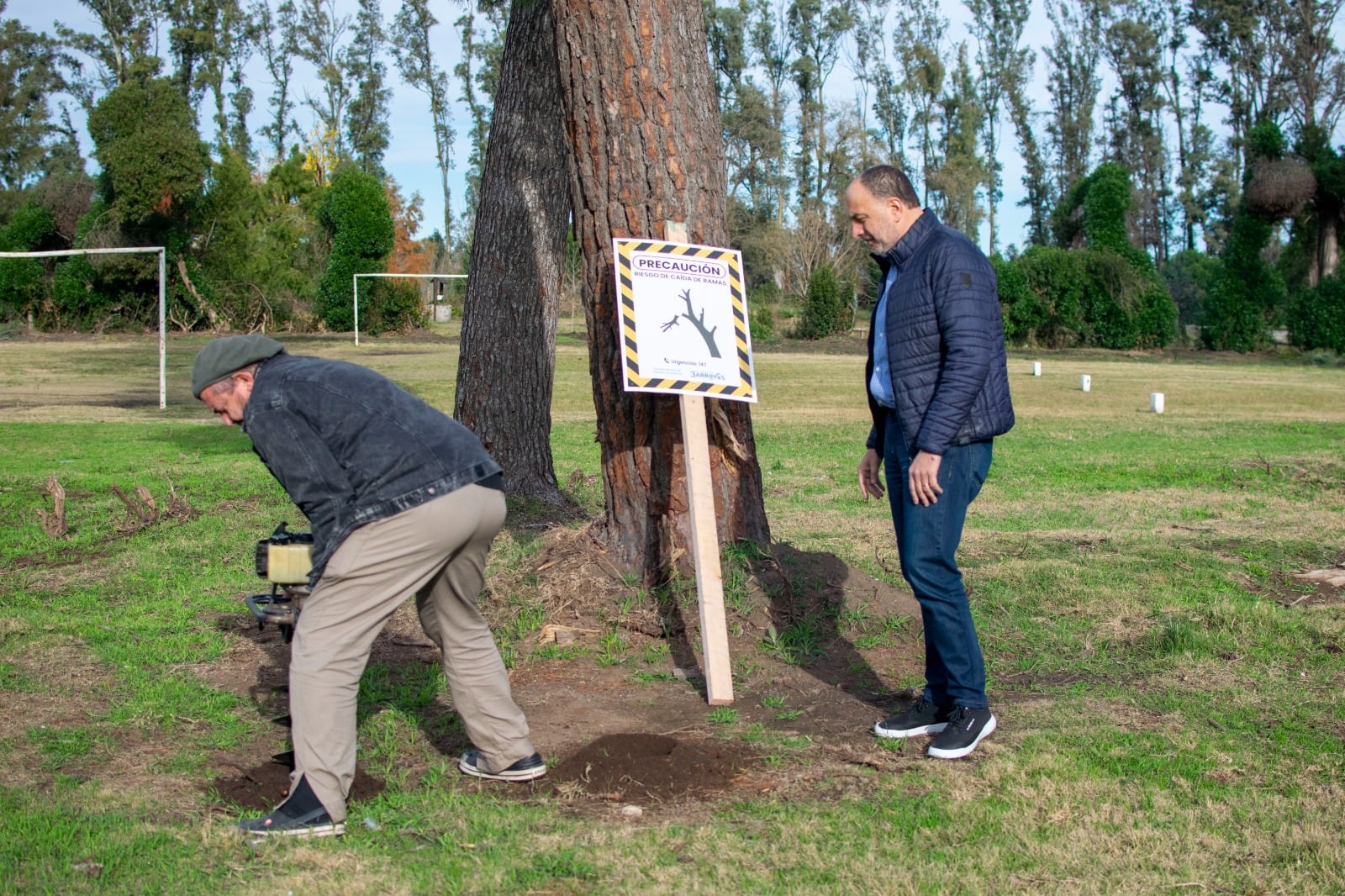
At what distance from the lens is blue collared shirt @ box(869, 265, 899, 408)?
4668 millimetres

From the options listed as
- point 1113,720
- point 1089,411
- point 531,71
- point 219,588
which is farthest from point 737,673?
point 1089,411

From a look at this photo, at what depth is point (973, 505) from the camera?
1053 centimetres

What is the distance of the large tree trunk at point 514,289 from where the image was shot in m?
9.34

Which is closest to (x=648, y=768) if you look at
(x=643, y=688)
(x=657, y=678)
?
(x=643, y=688)

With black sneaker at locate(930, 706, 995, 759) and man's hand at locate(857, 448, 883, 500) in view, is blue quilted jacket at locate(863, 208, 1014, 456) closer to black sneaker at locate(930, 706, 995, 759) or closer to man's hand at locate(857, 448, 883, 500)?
man's hand at locate(857, 448, 883, 500)

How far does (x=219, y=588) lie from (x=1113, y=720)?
518cm

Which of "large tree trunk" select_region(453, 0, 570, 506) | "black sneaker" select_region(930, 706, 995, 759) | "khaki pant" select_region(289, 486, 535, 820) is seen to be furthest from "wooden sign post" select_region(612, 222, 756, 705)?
"large tree trunk" select_region(453, 0, 570, 506)

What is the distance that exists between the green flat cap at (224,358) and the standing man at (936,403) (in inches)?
86.5

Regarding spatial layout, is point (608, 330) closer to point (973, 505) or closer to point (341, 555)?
point (341, 555)

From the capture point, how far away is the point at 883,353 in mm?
4703

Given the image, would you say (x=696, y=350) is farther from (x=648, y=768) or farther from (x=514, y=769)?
(x=514, y=769)

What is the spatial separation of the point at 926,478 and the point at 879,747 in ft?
3.54

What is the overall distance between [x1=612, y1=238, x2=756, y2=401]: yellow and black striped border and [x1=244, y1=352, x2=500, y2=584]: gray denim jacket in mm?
1527

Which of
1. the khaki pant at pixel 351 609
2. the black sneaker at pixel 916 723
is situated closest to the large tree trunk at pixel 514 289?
the black sneaker at pixel 916 723
